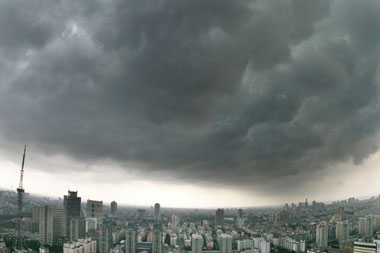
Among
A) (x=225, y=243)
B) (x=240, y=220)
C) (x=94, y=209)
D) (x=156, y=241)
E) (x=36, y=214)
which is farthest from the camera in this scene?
(x=94, y=209)

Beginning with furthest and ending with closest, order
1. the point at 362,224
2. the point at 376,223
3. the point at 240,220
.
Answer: the point at 240,220 < the point at 362,224 < the point at 376,223

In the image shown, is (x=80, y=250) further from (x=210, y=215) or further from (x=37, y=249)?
(x=210, y=215)

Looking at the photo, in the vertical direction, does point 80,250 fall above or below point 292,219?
below

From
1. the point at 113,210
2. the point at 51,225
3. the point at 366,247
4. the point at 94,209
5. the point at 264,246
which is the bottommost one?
the point at 264,246

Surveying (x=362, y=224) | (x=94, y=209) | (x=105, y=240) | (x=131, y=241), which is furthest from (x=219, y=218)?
(x=94, y=209)

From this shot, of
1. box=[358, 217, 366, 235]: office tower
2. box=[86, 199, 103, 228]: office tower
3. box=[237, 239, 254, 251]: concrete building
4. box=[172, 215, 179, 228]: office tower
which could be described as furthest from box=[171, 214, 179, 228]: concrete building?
box=[358, 217, 366, 235]: office tower

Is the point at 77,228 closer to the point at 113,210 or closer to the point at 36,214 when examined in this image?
the point at 36,214

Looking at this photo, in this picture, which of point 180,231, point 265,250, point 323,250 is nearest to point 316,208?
point 323,250
